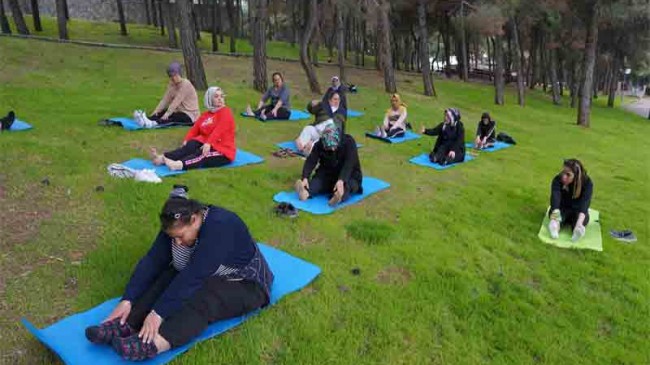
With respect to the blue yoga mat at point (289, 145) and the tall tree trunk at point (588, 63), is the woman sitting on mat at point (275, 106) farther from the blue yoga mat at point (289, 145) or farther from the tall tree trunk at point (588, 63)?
the tall tree trunk at point (588, 63)

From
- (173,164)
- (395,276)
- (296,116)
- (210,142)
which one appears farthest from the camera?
(296,116)

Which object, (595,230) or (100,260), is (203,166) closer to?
(100,260)

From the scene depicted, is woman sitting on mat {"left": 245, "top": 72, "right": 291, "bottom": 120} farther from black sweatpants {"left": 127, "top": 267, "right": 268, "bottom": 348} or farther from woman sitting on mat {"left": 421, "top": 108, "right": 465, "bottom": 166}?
black sweatpants {"left": 127, "top": 267, "right": 268, "bottom": 348}

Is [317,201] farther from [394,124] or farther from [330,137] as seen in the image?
[394,124]

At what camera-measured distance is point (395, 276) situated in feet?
15.2

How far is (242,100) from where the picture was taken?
43.3 feet

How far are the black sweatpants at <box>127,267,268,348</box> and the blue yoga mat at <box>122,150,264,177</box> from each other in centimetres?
347

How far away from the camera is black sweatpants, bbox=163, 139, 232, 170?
23.3 ft

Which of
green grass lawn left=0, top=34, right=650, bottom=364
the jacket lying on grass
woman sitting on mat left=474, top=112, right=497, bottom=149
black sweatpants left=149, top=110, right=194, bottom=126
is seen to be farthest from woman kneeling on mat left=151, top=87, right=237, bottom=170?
woman sitting on mat left=474, top=112, right=497, bottom=149

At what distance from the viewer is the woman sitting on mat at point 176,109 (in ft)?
29.8

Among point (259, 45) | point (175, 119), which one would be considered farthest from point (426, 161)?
point (259, 45)

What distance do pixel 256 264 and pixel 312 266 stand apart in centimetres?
92

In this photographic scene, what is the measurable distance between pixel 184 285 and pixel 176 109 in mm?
6691

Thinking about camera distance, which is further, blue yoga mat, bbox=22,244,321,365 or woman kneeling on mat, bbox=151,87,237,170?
woman kneeling on mat, bbox=151,87,237,170
